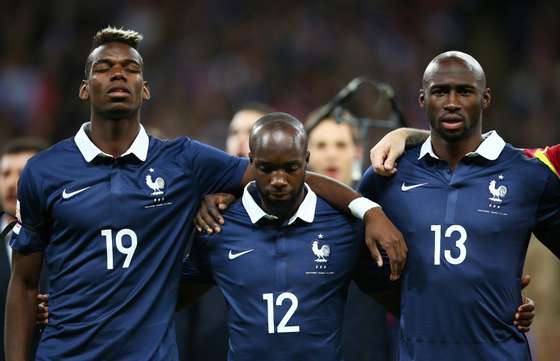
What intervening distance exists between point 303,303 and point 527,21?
8.43 metres

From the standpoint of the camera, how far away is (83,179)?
4.30m

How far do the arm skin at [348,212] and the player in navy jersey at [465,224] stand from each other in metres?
0.13

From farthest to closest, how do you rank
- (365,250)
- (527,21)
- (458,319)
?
(527,21) → (365,250) → (458,319)

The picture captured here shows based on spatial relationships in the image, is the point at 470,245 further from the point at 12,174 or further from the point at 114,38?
the point at 12,174

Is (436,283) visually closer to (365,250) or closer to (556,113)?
(365,250)

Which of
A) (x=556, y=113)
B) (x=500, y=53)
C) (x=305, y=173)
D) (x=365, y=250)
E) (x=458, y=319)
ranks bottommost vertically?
(x=458, y=319)

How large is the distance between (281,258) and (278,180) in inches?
13.2

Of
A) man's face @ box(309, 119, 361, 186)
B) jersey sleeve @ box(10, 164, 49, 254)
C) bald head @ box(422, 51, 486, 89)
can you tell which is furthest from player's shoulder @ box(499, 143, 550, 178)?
man's face @ box(309, 119, 361, 186)

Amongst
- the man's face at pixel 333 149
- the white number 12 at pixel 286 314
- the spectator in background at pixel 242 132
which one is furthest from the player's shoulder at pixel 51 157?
the man's face at pixel 333 149

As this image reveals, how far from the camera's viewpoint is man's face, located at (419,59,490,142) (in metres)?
4.26

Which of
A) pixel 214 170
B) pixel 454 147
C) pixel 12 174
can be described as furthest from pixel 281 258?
pixel 12 174

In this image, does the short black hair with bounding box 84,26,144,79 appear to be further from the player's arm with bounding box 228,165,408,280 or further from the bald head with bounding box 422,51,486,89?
the bald head with bounding box 422,51,486,89

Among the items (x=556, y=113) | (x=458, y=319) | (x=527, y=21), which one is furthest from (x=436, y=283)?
(x=527, y=21)

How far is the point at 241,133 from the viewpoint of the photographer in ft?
21.8
